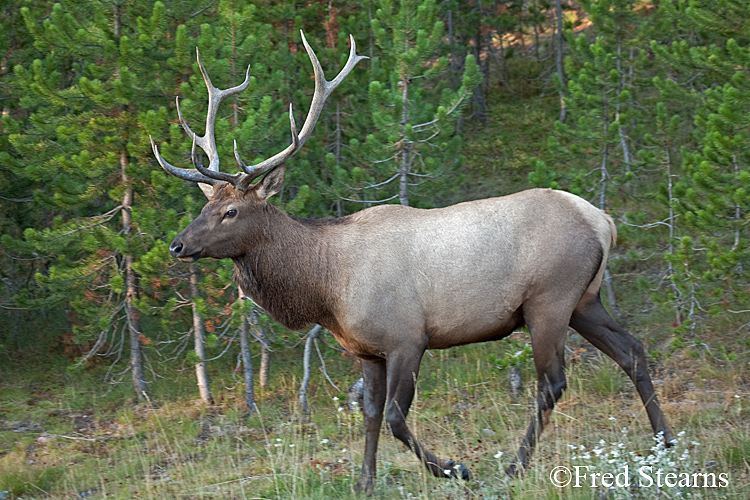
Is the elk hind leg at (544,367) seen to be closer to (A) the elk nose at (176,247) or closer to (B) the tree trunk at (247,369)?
(A) the elk nose at (176,247)

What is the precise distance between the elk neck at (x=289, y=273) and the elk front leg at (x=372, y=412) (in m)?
0.52

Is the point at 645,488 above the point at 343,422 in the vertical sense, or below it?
above

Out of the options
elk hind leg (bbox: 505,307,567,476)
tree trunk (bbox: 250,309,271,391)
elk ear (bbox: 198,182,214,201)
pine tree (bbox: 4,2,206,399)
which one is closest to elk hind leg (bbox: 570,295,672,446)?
elk hind leg (bbox: 505,307,567,476)

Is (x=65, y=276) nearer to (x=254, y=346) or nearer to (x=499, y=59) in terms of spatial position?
(x=254, y=346)

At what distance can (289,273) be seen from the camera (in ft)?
19.9

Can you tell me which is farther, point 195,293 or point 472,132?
point 472,132

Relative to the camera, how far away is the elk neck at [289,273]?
6.01m

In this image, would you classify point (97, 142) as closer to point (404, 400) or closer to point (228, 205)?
point (228, 205)

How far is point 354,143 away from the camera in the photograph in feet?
28.9

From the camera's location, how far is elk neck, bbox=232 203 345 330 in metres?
6.01

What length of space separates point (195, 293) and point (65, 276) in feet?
4.80

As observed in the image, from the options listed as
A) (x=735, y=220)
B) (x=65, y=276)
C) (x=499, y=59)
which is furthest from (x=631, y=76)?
(x=499, y=59)

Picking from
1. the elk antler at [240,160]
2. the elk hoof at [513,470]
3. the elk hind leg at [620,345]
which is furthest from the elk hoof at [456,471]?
Answer: the elk antler at [240,160]

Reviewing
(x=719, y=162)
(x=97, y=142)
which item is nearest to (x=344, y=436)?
(x=97, y=142)
